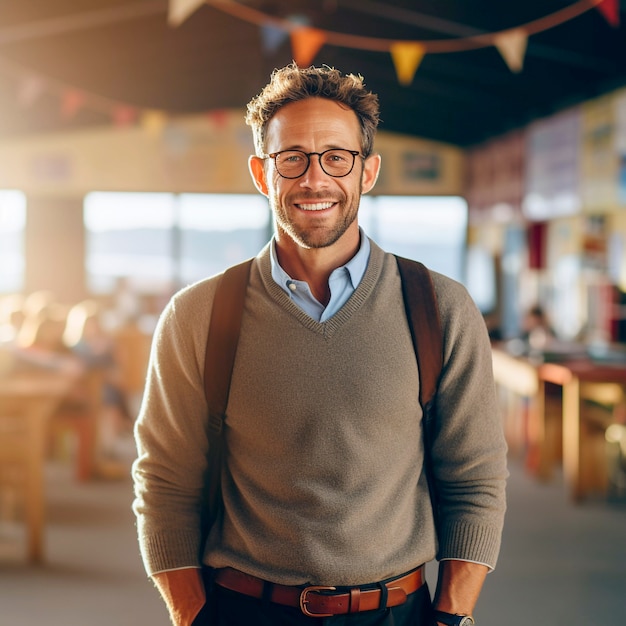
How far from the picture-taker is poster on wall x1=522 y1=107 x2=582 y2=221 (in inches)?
281

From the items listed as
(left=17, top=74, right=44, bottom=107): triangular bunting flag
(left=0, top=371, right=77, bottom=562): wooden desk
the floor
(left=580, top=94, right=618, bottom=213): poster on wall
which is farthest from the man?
(left=17, top=74, right=44, bottom=107): triangular bunting flag

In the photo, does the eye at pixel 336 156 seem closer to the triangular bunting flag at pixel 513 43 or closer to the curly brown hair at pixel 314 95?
the curly brown hair at pixel 314 95

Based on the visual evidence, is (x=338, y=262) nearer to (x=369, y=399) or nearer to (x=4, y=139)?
(x=369, y=399)

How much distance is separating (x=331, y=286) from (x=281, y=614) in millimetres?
538

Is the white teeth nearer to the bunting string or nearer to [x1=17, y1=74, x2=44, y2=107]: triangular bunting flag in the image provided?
the bunting string

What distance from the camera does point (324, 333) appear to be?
143 cm

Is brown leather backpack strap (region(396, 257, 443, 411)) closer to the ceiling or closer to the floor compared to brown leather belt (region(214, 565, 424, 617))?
closer to the ceiling

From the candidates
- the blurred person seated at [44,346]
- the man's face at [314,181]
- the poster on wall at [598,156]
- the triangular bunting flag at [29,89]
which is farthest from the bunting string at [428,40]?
the man's face at [314,181]

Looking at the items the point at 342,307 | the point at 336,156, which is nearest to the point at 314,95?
the point at 336,156

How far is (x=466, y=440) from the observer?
1478mm

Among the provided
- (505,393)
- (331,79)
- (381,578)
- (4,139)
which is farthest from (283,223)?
(4,139)

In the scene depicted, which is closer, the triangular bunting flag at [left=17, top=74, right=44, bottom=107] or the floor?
the floor

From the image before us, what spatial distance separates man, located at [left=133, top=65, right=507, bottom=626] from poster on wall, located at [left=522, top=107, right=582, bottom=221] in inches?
232

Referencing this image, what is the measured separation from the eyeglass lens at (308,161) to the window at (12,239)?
10.1 m
